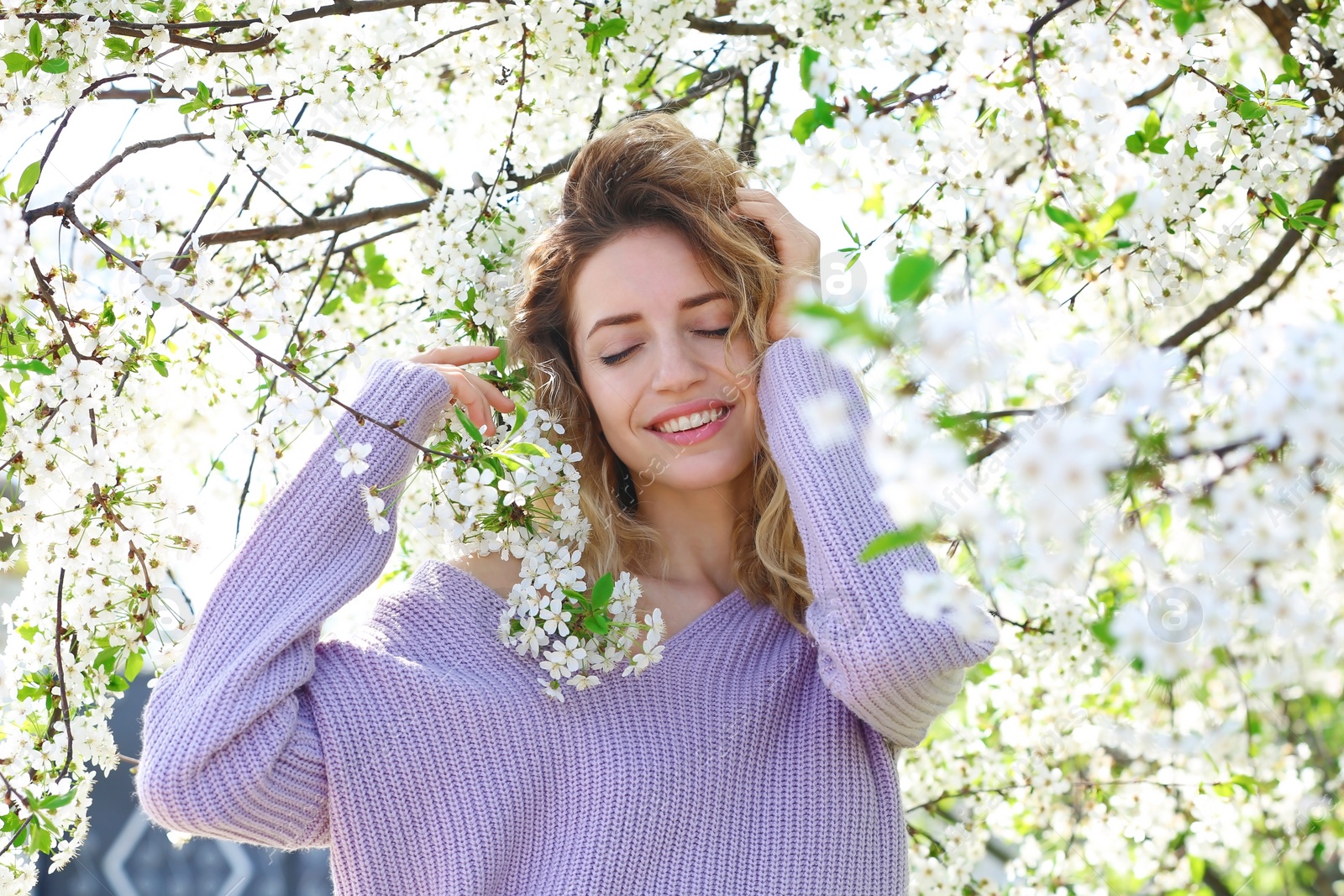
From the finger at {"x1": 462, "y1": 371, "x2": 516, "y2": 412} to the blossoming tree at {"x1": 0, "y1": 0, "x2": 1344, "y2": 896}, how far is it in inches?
1.6

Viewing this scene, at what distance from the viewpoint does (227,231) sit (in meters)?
2.16

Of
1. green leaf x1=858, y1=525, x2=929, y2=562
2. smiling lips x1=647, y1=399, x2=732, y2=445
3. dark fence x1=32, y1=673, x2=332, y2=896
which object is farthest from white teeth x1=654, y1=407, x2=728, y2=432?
dark fence x1=32, y1=673, x2=332, y2=896

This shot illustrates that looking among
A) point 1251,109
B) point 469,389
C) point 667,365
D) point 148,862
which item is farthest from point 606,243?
point 148,862

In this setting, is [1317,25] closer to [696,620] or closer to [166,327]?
[696,620]

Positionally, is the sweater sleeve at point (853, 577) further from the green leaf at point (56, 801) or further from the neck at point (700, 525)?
the green leaf at point (56, 801)

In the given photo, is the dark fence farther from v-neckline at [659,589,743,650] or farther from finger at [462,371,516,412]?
finger at [462,371,516,412]

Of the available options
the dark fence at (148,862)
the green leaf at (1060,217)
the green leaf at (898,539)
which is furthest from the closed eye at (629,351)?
the dark fence at (148,862)

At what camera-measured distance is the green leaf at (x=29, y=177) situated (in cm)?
140

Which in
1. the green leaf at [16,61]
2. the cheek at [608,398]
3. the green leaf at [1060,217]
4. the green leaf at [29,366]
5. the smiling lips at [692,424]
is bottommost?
the smiling lips at [692,424]

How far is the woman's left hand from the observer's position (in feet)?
5.73

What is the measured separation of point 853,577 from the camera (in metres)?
1.55

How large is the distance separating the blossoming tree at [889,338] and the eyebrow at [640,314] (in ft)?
0.54

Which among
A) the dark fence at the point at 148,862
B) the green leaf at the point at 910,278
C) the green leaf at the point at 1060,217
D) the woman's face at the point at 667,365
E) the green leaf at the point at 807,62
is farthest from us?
the dark fence at the point at 148,862

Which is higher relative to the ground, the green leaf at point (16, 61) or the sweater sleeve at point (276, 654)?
the green leaf at point (16, 61)
